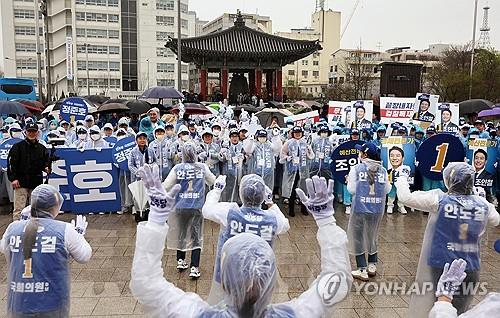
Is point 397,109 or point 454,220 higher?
point 397,109

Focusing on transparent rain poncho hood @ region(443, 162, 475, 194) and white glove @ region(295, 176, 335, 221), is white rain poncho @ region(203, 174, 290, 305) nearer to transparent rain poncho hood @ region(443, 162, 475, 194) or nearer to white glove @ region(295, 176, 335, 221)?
white glove @ region(295, 176, 335, 221)

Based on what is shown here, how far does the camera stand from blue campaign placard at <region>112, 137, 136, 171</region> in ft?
27.5

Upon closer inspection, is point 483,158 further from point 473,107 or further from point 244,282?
point 244,282

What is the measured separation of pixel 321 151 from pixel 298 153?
0.51 meters

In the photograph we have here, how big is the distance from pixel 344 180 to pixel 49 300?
6.21 meters

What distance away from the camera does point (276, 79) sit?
32406 millimetres

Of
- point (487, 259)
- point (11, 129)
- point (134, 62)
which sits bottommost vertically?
point (487, 259)

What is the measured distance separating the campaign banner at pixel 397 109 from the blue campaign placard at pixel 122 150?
6.68m

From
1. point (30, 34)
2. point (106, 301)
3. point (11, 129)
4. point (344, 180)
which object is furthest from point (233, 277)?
point (30, 34)

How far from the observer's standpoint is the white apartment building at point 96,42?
54375mm

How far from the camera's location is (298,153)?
8938 mm

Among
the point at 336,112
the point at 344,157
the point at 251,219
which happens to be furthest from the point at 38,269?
the point at 336,112

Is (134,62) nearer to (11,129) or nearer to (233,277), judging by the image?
(11,129)

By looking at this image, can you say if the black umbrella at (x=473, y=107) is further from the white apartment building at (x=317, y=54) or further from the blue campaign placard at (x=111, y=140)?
the white apartment building at (x=317, y=54)
